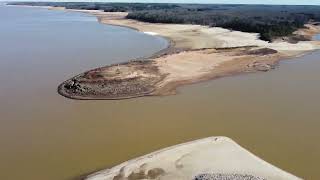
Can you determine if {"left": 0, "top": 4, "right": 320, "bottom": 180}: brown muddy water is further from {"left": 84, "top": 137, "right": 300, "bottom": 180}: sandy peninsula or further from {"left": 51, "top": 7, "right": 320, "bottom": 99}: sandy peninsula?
{"left": 51, "top": 7, "right": 320, "bottom": 99}: sandy peninsula

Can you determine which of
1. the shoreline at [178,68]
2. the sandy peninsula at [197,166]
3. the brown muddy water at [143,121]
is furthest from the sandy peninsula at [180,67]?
the sandy peninsula at [197,166]

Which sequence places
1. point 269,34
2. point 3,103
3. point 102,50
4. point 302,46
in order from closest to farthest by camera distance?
point 3,103
point 102,50
point 302,46
point 269,34

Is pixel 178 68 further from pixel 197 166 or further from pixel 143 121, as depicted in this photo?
pixel 197 166

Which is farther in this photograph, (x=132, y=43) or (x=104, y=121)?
(x=132, y=43)

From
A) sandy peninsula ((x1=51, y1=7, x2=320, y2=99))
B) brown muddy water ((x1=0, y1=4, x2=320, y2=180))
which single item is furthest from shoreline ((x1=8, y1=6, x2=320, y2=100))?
brown muddy water ((x1=0, y1=4, x2=320, y2=180))

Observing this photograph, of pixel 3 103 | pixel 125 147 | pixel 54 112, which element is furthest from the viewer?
pixel 3 103

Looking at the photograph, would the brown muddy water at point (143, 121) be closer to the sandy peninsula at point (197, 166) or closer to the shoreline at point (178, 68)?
the sandy peninsula at point (197, 166)

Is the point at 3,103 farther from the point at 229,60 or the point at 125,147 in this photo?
the point at 229,60

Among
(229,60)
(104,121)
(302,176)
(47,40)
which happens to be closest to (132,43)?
(47,40)
